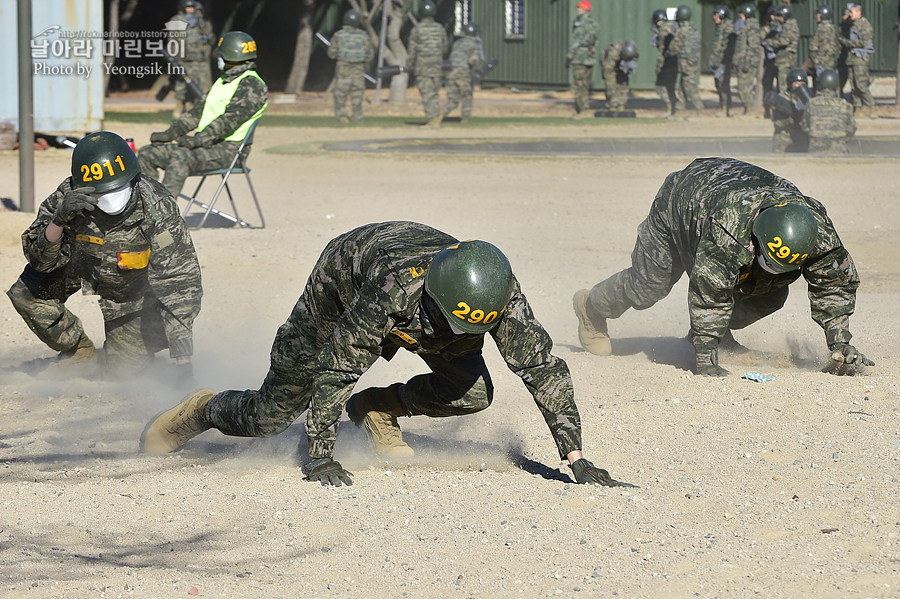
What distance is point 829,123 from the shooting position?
17.5 m

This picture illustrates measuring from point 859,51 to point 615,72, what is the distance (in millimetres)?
4836

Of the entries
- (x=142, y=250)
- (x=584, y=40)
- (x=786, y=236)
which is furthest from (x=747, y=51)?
(x=142, y=250)

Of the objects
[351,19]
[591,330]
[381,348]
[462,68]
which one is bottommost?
[591,330]

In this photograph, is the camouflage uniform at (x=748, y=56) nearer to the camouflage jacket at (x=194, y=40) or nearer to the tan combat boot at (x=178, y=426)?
the camouflage jacket at (x=194, y=40)

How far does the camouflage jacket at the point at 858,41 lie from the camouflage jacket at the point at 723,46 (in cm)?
245

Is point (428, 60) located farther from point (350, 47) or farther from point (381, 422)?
point (381, 422)

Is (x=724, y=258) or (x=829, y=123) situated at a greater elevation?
(x=829, y=123)

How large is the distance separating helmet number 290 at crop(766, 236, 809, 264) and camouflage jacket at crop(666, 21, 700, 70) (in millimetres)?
18917

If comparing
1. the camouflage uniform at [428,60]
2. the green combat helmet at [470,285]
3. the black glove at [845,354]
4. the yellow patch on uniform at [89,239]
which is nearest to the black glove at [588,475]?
the green combat helmet at [470,285]

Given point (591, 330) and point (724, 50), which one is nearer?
point (591, 330)

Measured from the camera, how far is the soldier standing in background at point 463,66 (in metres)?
22.3

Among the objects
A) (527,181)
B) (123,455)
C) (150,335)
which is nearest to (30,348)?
(150,335)

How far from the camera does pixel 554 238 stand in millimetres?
11797

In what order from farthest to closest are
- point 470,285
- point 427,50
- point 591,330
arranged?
point 427,50
point 591,330
point 470,285
